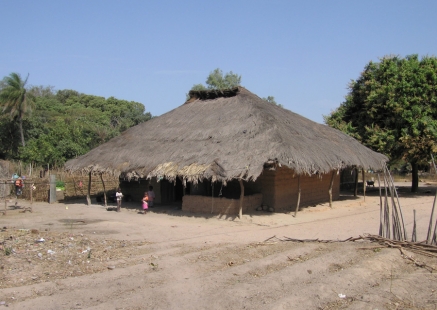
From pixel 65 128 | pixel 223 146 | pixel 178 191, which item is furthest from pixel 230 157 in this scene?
pixel 65 128

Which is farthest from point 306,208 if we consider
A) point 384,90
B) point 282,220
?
point 384,90

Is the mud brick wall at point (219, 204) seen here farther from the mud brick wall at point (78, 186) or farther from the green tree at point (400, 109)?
the green tree at point (400, 109)

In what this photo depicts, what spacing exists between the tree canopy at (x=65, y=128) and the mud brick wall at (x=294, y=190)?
1711 cm

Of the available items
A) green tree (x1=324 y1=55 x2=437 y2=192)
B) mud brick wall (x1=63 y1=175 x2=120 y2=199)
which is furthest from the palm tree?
green tree (x1=324 y1=55 x2=437 y2=192)

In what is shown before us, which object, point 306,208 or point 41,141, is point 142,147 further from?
point 41,141

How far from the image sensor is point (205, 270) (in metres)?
7.13

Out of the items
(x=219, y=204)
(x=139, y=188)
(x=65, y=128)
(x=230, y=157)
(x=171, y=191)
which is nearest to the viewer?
(x=230, y=157)

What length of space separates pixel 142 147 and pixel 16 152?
69.1ft

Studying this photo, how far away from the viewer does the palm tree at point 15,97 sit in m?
30.4

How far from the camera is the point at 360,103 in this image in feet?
75.4

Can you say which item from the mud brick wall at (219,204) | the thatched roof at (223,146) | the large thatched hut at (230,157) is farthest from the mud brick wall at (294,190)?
the thatched roof at (223,146)

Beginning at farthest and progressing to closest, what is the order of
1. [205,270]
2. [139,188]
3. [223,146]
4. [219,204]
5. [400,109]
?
1. [400,109]
2. [139,188]
3. [223,146]
4. [219,204]
5. [205,270]

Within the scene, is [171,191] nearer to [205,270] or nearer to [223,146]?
[223,146]

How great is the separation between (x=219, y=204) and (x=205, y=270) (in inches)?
253
